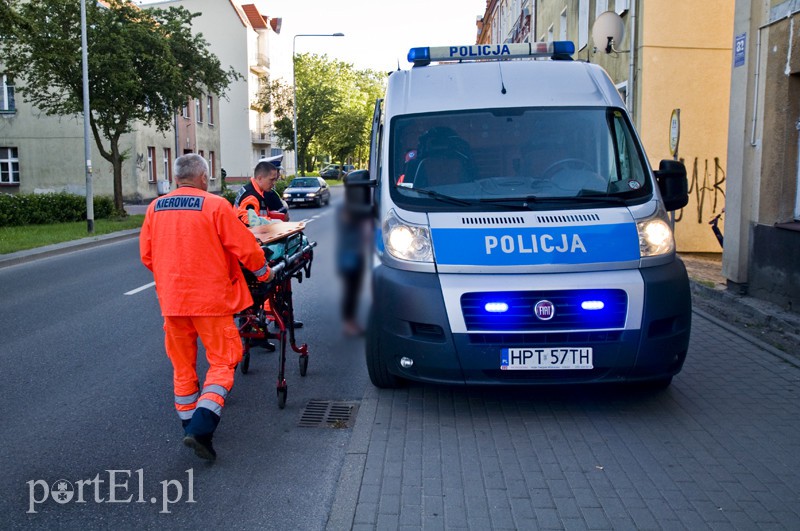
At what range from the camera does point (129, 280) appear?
44.1 ft

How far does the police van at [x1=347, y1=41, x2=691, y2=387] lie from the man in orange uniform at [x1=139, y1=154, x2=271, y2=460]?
0.96 metres

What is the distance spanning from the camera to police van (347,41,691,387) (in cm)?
513

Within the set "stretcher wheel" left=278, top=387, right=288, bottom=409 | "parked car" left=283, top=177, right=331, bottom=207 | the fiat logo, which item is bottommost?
"stretcher wheel" left=278, top=387, right=288, bottom=409

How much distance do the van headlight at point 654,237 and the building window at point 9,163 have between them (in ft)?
127

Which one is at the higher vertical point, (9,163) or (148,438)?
(9,163)

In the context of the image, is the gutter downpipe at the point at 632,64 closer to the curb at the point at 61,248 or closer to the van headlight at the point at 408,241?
the van headlight at the point at 408,241

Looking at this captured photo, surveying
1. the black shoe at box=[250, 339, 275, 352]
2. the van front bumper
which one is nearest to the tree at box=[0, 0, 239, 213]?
the black shoe at box=[250, 339, 275, 352]

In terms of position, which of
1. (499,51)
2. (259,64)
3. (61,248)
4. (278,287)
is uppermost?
(259,64)

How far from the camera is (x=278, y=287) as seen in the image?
6.23 meters

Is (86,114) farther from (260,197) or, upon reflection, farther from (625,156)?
(625,156)

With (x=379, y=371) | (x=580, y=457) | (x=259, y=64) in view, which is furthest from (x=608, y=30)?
(x=259, y=64)

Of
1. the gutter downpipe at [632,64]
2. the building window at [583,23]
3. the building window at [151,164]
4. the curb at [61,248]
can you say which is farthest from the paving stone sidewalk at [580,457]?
the building window at [151,164]

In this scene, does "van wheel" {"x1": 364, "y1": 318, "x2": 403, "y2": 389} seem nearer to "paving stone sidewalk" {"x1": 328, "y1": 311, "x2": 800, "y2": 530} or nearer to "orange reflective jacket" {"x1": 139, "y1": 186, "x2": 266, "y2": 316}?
"paving stone sidewalk" {"x1": 328, "y1": 311, "x2": 800, "y2": 530}

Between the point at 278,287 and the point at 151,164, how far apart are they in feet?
119
